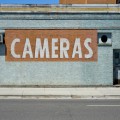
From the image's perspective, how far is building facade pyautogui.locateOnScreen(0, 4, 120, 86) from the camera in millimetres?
20250

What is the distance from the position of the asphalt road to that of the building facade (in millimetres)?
6643

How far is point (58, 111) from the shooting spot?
12.0 m

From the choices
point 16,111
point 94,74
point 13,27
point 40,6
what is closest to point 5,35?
point 13,27

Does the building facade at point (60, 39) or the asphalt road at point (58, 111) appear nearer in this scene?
the asphalt road at point (58, 111)

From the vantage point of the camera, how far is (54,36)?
20328 mm

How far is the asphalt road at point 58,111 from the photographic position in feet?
→ 35.4

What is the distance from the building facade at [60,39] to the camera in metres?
20.2

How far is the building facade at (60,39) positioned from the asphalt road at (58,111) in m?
6.64

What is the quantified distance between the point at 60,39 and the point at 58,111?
8818mm

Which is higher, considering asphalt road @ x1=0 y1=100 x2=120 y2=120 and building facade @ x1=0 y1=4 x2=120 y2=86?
building facade @ x1=0 y1=4 x2=120 y2=86

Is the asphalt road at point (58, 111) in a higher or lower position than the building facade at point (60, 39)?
lower

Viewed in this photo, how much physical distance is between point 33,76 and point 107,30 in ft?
15.3

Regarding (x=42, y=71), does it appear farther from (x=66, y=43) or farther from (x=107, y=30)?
(x=107, y=30)

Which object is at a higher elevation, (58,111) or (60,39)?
(60,39)
